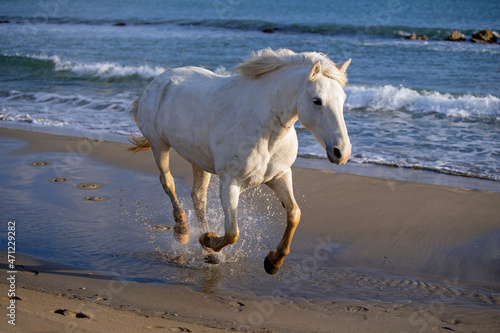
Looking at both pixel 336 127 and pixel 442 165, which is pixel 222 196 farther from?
pixel 442 165

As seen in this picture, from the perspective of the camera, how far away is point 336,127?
3.29m

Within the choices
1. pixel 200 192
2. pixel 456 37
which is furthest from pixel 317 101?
pixel 456 37

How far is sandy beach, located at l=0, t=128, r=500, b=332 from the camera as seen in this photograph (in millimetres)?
3596

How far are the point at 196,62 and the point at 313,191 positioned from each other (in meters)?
14.2

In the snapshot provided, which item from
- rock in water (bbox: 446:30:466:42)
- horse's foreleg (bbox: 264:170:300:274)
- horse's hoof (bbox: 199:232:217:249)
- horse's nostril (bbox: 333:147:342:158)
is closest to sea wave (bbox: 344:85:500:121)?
horse's foreleg (bbox: 264:170:300:274)

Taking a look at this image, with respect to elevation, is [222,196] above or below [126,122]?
above

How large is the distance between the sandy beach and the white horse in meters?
0.50

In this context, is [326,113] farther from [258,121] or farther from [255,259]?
[255,259]

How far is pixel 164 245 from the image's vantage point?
5.10 m

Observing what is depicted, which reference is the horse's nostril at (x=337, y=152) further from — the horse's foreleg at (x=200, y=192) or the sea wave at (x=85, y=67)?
the sea wave at (x=85, y=67)

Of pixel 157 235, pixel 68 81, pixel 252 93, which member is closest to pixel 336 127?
pixel 252 93

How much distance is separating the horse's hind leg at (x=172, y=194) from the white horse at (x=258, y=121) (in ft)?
1.45

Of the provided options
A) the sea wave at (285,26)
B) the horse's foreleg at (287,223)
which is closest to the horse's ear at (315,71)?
→ the horse's foreleg at (287,223)

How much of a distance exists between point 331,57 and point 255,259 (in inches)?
680
